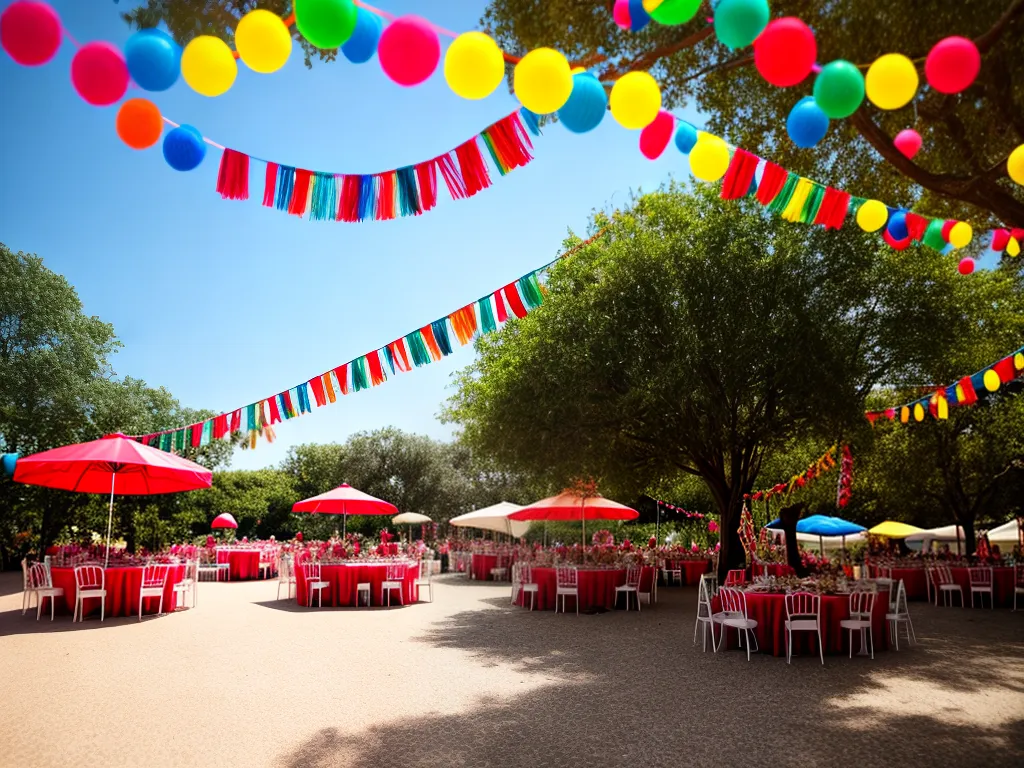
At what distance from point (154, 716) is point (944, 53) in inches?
291

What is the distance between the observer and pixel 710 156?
190 inches

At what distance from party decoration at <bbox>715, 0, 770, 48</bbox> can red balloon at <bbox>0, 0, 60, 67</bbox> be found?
9.89 ft

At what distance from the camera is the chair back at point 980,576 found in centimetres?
1480

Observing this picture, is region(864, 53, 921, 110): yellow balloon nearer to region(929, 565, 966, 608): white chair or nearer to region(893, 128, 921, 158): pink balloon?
region(893, 128, 921, 158): pink balloon

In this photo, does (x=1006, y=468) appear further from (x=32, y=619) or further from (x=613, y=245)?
(x=32, y=619)

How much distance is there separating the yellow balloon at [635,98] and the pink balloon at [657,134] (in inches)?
25.9

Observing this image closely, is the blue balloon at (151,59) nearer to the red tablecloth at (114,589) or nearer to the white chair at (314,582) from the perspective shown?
the red tablecloth at (114,589)

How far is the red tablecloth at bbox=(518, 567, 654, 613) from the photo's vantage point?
44.8 feet

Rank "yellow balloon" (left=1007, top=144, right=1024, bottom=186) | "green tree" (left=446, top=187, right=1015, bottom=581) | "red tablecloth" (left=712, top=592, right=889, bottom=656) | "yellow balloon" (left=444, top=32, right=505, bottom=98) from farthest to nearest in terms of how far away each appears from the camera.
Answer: "green tree" (left=446, top=187, right=1015, bottom=581), "red tablecloth" (left=712, top=592, right=889, bottom=656), "yellow balloon" (left=1007, top=144, right=1024, bottom=186), "yellow balloon" (left=444, top=32, right=505, bottom=98)

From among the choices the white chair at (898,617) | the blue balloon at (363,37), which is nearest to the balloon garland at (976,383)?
the white chair at (898,617)

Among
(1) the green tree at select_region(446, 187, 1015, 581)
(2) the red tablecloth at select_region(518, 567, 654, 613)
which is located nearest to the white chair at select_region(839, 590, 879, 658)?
(1) the green tree at select_region(446, 187, 1015, 581)

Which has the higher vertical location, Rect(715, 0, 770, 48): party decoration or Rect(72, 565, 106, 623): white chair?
Rect(715, 0, 770, 48): party decoration

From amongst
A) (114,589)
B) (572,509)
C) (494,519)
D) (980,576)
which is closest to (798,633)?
(572,509)

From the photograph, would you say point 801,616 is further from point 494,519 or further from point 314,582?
point 494,519
